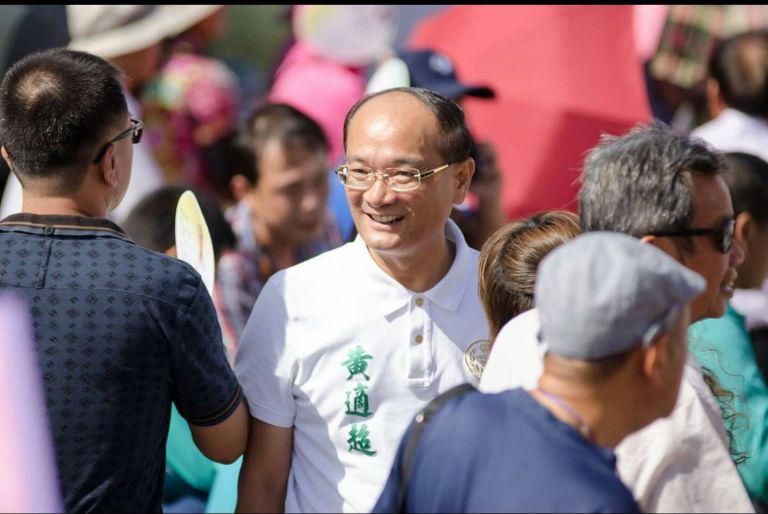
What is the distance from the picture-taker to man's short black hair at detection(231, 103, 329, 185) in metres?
4.66

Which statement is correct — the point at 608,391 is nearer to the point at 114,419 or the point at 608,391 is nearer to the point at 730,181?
the point at 114,419

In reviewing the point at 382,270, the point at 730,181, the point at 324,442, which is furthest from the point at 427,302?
the point at 730,181

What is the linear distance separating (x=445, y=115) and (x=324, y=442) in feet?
2.73

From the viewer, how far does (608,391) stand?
1832 mm

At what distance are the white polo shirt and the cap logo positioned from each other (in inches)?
79.5

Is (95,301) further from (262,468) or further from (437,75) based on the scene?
(437,75)

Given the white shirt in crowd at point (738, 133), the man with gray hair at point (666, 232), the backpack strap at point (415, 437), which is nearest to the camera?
the backpack strap at point (415, 437)

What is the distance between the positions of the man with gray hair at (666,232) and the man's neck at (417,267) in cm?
52

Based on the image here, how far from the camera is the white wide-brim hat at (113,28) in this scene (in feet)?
16.6

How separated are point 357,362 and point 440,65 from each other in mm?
2227

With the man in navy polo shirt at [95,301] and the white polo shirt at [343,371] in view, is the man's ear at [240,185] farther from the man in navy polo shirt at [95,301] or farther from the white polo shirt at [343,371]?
the man in navy polo shirt at [95,301]

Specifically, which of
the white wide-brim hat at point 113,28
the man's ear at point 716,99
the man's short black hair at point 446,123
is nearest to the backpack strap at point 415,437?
the man's short black hair at point 446,123

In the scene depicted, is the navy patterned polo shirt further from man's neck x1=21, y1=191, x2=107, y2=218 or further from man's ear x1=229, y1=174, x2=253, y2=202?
man's ear x1=229, y1=174, x2=253, y2=202

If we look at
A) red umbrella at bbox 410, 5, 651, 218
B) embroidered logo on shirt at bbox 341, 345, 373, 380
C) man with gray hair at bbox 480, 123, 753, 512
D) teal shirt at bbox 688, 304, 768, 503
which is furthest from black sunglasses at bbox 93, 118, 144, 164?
red umbrella at bbox 410, 5, 651, 218
